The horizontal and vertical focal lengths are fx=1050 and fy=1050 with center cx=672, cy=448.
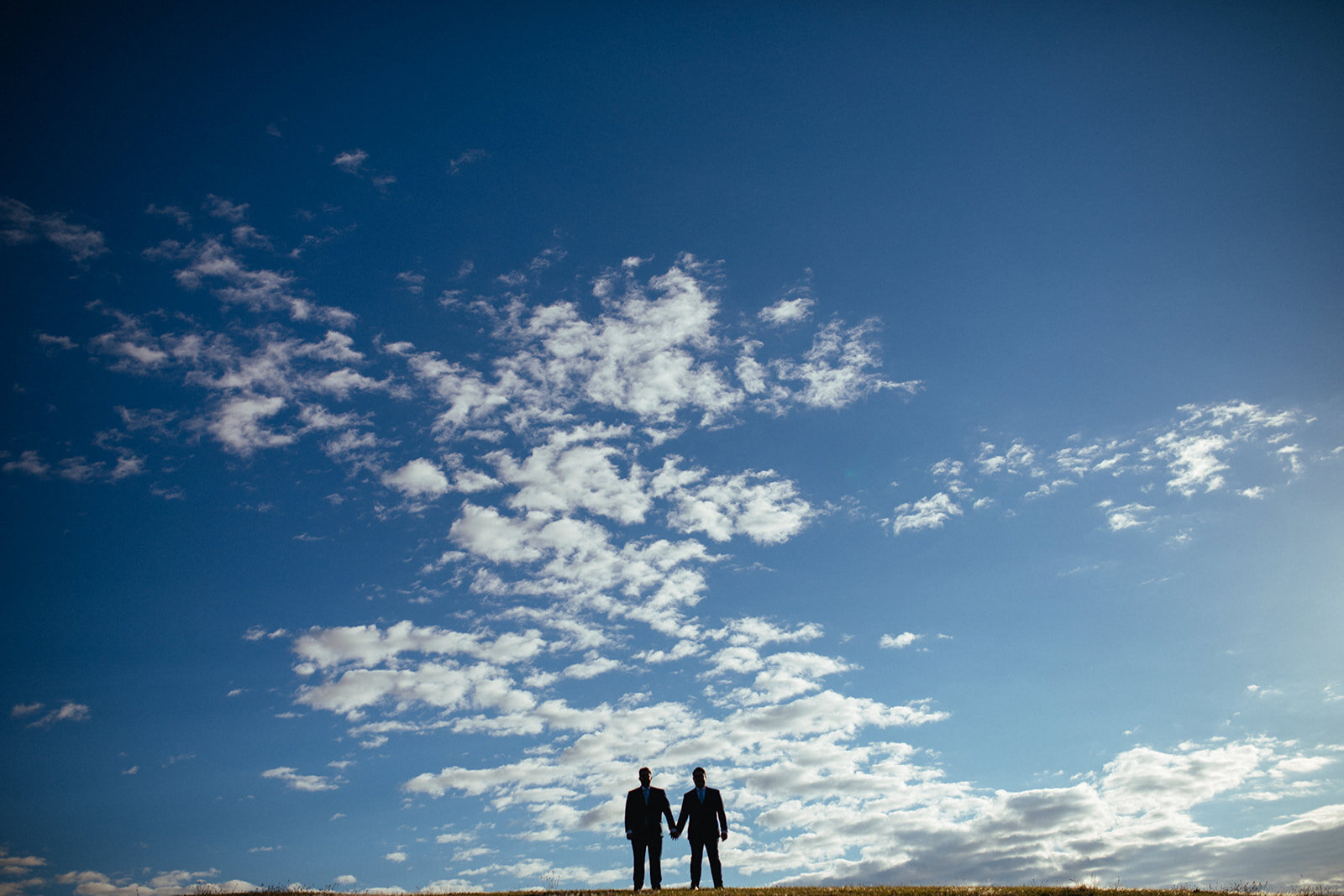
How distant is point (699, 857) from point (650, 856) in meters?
1.16

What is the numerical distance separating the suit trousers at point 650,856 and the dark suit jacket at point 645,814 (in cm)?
6

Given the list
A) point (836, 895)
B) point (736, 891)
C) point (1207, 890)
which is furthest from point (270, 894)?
point (1207, 890)

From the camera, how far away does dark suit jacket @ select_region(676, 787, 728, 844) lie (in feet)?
82.2

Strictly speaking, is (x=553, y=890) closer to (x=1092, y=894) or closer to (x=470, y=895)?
(x=470, y=895)

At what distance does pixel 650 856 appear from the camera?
25.0m

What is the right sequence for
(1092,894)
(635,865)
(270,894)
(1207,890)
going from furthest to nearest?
(270,894) → (635,865) → (1207,890) → (1092,894)

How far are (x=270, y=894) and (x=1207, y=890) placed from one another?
23656 millimetres

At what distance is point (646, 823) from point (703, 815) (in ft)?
4.52

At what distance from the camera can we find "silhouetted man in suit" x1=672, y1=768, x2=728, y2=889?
25031mm

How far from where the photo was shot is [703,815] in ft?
82.5

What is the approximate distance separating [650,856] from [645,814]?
98 centimetres

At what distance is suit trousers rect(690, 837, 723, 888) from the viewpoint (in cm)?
2495

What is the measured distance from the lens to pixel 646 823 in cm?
2505

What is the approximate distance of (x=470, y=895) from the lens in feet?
85.4
